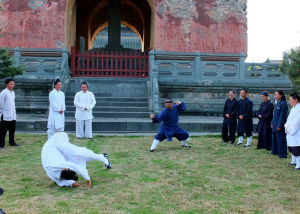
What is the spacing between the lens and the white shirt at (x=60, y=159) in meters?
4.16

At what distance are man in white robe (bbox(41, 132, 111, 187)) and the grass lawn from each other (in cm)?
14

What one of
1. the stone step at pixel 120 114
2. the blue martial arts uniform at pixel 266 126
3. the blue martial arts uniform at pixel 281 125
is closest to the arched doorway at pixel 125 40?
the stone step at pixel 120 114

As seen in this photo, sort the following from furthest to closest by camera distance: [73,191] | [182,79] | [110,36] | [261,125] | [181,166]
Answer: [110,36] → [182,79] → [261,125] → [181,166] → [73,191]

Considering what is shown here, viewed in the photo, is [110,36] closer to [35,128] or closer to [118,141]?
[35,128]

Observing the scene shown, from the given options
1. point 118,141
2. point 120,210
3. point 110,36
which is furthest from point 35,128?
point 110,36

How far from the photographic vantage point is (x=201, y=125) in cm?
971

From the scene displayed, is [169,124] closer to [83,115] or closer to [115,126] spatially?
[83,115]

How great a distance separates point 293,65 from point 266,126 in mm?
1442

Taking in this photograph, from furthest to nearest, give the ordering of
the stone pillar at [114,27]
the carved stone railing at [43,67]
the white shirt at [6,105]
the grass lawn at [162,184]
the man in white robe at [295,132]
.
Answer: the stone pillar at [114,27], the carved stone railing at [43,67], the white shirt at [6,105], the man in white robe at [295,132], the grass lawn at [162,184]

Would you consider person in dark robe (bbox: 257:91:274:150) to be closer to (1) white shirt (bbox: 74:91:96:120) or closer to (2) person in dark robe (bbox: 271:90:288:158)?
(2) person in dark robe (bbox: 271:90:288:158)

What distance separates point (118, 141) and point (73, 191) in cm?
386

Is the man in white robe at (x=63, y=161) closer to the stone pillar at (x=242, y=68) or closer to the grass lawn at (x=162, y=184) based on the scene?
the grass lawn at (x=162, y=184)

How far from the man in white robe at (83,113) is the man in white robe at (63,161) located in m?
4.18

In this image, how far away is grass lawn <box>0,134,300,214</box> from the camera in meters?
3.48
